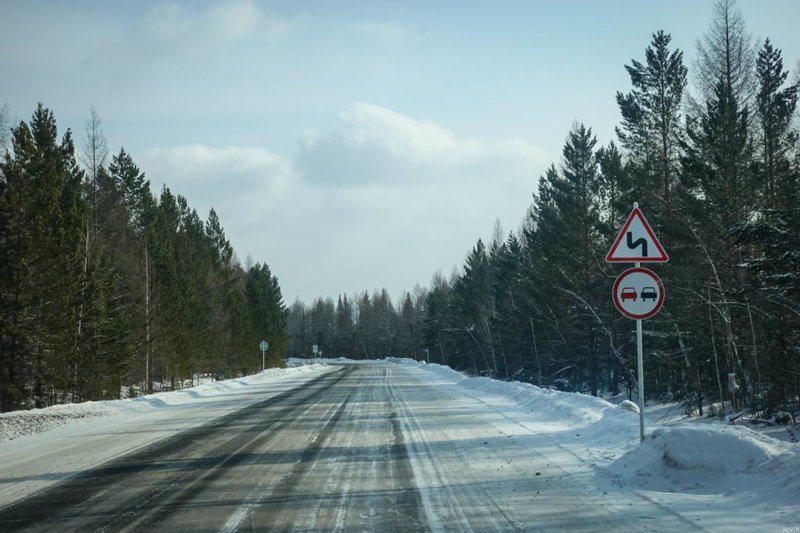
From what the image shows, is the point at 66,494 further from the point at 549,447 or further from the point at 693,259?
the point at 693,259

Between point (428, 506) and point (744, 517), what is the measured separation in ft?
10.4

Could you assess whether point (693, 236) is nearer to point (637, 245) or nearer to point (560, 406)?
point (560, 406)

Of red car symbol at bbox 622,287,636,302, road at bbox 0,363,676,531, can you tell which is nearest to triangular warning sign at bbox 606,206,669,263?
red car symbol at bbox 622,287,636,302

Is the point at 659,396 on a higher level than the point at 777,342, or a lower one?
lower

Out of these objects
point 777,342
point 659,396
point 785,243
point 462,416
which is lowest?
point 659,396

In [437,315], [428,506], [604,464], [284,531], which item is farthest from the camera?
[437,315]

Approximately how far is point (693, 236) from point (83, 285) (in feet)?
78.4

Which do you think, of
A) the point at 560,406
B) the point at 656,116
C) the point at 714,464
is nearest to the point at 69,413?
the point at 560,406

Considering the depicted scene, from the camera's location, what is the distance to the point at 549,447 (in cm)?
988

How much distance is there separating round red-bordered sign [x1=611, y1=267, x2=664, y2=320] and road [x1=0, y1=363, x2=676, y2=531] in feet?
8.19

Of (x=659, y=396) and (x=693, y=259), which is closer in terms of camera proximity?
(x=693, y=259)

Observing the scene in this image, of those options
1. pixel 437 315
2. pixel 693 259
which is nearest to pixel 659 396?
pixel 693 259

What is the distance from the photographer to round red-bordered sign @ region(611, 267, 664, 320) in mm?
8367

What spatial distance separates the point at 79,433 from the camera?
504 inches
